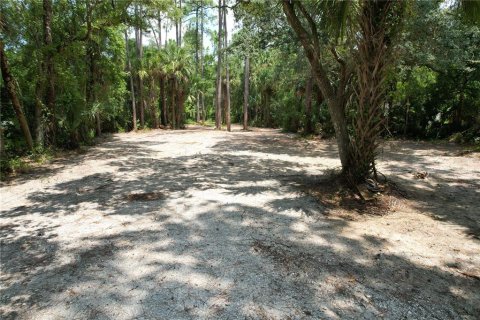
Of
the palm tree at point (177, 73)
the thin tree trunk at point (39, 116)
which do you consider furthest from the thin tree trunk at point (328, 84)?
the palm tree at point (177, 73)

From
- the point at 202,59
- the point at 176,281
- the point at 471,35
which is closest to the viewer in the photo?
the point at 176,281

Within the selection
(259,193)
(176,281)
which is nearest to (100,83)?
(259,193)

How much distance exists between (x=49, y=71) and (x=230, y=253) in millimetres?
10253

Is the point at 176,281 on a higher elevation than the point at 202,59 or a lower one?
lower

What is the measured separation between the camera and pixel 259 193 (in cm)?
596

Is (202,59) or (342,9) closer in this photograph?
(342,9)

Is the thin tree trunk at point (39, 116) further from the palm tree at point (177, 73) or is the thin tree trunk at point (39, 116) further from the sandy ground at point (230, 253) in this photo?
the palm tree at point (177, 73)

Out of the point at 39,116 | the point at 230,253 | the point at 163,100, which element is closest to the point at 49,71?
the point at 39,116

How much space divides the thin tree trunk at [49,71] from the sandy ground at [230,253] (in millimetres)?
4798

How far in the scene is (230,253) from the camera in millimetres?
3527

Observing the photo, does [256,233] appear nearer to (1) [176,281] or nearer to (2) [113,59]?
(1) [176,281]

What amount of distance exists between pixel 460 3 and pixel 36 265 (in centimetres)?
781

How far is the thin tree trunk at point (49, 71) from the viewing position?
10.2 meters

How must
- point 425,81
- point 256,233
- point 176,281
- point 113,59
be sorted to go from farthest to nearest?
point 113,59 → point 425,81 → point 256,233 → point 176,281
